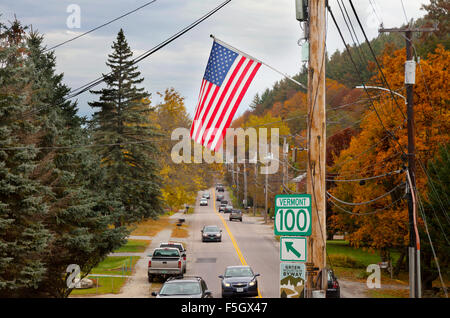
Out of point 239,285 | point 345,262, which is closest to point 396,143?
point 239,285

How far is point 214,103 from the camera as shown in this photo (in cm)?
1355

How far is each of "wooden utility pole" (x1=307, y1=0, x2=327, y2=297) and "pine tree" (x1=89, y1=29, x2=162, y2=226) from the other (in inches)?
1475

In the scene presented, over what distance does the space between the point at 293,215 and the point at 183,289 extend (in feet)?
33.7

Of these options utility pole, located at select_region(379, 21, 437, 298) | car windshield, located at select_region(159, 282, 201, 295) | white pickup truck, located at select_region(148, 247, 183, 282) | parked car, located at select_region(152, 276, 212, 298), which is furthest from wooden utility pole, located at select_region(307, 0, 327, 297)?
white pickup truck, located at select_region(148, 247, 183, 282)

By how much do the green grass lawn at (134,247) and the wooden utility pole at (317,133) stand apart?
4015 centimetres

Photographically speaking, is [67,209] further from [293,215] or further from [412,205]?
[293,215]

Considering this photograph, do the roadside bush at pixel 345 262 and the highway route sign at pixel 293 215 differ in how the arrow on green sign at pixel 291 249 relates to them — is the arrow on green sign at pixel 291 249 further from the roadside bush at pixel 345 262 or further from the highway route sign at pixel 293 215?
the roadside bush at pixel 345 262

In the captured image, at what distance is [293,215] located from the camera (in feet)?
32.5

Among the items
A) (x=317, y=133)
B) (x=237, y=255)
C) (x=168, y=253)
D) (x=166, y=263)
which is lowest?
(x=237, y=255)

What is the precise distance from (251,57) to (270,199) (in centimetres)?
7280

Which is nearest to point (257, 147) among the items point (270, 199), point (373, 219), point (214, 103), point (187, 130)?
point (270, 199)

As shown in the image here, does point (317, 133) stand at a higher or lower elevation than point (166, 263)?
higher

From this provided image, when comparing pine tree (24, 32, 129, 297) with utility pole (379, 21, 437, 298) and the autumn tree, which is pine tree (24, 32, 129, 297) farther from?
the autumn tree
